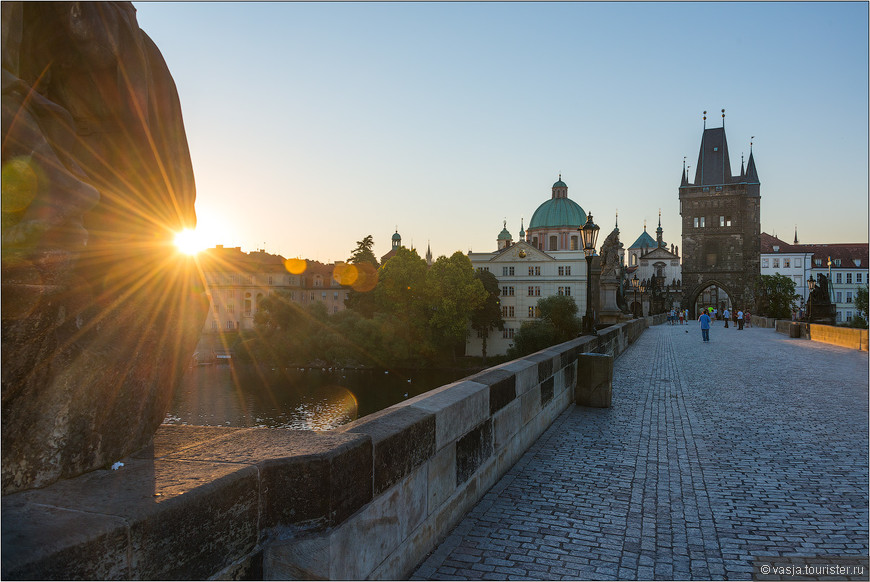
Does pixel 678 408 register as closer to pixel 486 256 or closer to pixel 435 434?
pixel 435 434

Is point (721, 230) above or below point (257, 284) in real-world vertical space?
above

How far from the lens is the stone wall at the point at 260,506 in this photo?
1879 millimetres

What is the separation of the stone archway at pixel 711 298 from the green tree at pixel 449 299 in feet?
151

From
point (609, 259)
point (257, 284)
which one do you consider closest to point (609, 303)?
point (609, 259)

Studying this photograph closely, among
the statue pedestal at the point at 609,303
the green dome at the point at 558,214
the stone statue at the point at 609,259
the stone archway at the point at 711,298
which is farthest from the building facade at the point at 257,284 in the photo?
the statue pedestal at the point at 609,303

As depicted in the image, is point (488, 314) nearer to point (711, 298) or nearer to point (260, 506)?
point (711, 298)

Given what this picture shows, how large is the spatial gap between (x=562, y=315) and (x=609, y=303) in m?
31.4

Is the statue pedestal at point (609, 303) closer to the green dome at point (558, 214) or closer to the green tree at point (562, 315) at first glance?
the green tree at point (562, 315)

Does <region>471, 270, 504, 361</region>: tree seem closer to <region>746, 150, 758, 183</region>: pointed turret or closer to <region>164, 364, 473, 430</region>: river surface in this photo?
<region>164, 364, 473, 430</region>: river surface

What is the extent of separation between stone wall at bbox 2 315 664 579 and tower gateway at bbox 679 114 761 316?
99023 mm

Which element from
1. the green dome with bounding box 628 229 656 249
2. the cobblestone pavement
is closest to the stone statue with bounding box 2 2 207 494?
the cobblestone pavement

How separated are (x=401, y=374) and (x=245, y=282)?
38.9 meters

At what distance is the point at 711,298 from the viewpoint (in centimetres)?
11775

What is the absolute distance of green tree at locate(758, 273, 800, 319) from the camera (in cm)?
6306
